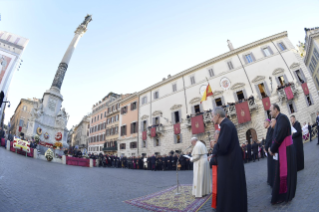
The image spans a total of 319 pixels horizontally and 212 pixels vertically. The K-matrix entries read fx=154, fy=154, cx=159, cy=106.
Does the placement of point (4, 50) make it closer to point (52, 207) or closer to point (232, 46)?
point (52, 207)

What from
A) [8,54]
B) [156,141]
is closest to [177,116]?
[156,141]

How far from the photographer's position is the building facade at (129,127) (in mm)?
29528

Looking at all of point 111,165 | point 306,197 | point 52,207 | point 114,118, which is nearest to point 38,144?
point 111,165

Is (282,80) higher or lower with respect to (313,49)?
lower

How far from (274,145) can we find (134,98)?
101 ft

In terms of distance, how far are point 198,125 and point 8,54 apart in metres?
22.6

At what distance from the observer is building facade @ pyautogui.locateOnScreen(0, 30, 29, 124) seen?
14.3 metres

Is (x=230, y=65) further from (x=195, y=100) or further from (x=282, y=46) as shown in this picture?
(x=195, y=100)

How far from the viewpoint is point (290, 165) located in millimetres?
2879

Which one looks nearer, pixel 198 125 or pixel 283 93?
pixel 283 93

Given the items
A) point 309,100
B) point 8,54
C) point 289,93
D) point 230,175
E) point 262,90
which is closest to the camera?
point 230,175

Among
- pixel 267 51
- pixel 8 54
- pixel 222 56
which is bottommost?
pixel 8 54

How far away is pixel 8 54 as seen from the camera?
1502cm

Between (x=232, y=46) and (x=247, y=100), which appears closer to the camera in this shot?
(x=247, y=100)
